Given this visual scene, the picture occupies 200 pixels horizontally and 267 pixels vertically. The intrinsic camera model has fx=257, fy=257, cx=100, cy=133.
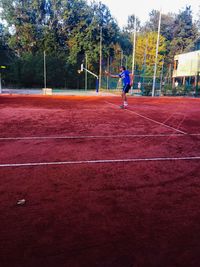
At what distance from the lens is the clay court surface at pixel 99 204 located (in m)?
1.92

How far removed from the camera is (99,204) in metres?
2.67

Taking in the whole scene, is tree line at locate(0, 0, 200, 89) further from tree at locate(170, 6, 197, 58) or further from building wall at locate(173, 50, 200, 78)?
tree at locate(170, 6, 197, 58)

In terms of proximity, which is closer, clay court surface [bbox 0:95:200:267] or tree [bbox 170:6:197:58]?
clay court surface [bbox 0:95:200:267]

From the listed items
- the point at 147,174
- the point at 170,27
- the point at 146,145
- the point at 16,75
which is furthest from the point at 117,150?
the point at 170,27

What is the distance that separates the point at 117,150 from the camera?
15.7 feet

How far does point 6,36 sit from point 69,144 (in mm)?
35658

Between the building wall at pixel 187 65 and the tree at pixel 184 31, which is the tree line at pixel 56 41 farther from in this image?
the tree at pixel 184 31

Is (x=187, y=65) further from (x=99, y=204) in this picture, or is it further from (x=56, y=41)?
(x=99, y=204)

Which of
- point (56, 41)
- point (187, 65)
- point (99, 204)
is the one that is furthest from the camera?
point (56, 41)

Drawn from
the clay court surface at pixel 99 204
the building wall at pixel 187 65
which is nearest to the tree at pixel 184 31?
the building wall at pixel 187 65

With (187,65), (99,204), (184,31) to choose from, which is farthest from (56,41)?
(99,204)

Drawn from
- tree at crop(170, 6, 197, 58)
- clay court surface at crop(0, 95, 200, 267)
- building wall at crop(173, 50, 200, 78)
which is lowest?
clay court surface at crop(0, 95, 200, 267)

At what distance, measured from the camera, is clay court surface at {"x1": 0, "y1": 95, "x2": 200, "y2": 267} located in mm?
1925

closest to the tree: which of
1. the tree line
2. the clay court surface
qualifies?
the tree line
